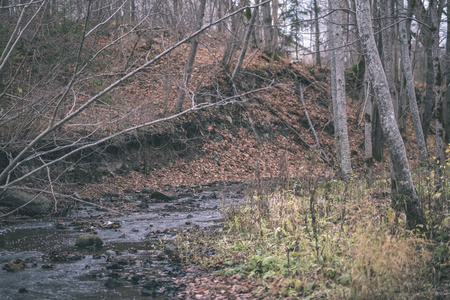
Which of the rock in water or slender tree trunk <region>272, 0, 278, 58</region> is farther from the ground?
slender tree trunk <region>272, 0, 278, 58</region>

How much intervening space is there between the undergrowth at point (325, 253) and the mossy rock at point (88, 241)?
1.63 m

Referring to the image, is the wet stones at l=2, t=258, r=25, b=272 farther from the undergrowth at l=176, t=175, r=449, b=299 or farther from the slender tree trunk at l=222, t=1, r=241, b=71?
the slender tree trunk at l=222, t=1, r=241, b=71

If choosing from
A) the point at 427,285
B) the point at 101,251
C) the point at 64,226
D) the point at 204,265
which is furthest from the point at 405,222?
the point at 64,226

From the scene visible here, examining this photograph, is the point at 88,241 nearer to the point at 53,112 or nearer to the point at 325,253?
the point at 53,112

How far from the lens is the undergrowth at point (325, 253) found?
457cm

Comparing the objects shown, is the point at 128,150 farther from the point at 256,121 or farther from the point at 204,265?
the point at 204,265

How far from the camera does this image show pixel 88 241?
7836mm

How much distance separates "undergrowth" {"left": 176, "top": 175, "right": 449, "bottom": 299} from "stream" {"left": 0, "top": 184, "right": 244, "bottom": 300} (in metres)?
0.77

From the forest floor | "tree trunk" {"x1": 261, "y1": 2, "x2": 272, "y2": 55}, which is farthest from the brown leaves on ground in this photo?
"tree trunk" {"x1": 261, "y1": 2, "x2": 272, "y2": 55}

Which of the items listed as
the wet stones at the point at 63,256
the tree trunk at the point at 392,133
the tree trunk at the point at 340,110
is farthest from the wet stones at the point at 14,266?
the tree trunk at the point at 340,110

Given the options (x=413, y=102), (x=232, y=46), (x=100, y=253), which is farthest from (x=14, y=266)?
(x=232, y=46)

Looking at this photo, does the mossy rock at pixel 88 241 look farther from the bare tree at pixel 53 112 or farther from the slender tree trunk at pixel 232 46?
the slender tree trunk at pixel 232 46

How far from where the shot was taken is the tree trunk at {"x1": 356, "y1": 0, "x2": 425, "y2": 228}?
5.86m

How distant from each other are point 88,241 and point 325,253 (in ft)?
15.5
